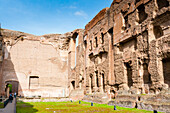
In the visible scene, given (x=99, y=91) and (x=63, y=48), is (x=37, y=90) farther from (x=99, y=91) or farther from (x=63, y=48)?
(x=99, y=91)

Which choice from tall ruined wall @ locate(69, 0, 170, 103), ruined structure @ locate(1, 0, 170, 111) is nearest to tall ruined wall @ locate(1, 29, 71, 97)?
ruined structure @ locate(1, 0, 170, 111)

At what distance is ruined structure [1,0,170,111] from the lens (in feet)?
29.6

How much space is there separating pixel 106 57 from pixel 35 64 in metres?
10.6

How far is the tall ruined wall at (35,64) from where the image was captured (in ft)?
66.6

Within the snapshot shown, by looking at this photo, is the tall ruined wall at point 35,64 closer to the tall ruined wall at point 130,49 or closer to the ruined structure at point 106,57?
the ruined structure at point 106,57

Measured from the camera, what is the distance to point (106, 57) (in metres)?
14.4

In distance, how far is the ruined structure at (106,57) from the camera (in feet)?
29.6

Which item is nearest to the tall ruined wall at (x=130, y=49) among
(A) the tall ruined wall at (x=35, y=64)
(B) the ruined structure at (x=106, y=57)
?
(B) the ruined structure at (x=106, y=57)

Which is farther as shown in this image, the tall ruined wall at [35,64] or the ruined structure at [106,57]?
the tall ruined wall at [35,64]

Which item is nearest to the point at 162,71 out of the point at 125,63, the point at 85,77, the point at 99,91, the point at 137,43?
the point at 137,43

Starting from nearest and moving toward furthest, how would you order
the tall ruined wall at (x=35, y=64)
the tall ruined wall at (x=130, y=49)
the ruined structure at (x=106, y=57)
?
the tall ruined wall at (x=130, y=49), the ruined structure at (x=106, y=57), the tall ruined wall at (x=35, y=64)

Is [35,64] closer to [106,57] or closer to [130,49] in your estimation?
[106,57]

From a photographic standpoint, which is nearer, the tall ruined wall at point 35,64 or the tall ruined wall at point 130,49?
the tall ruined wall at point 130,49

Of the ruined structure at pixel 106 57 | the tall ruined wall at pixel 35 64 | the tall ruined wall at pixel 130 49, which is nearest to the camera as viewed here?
the tall ruined wall at pixel 130 49
